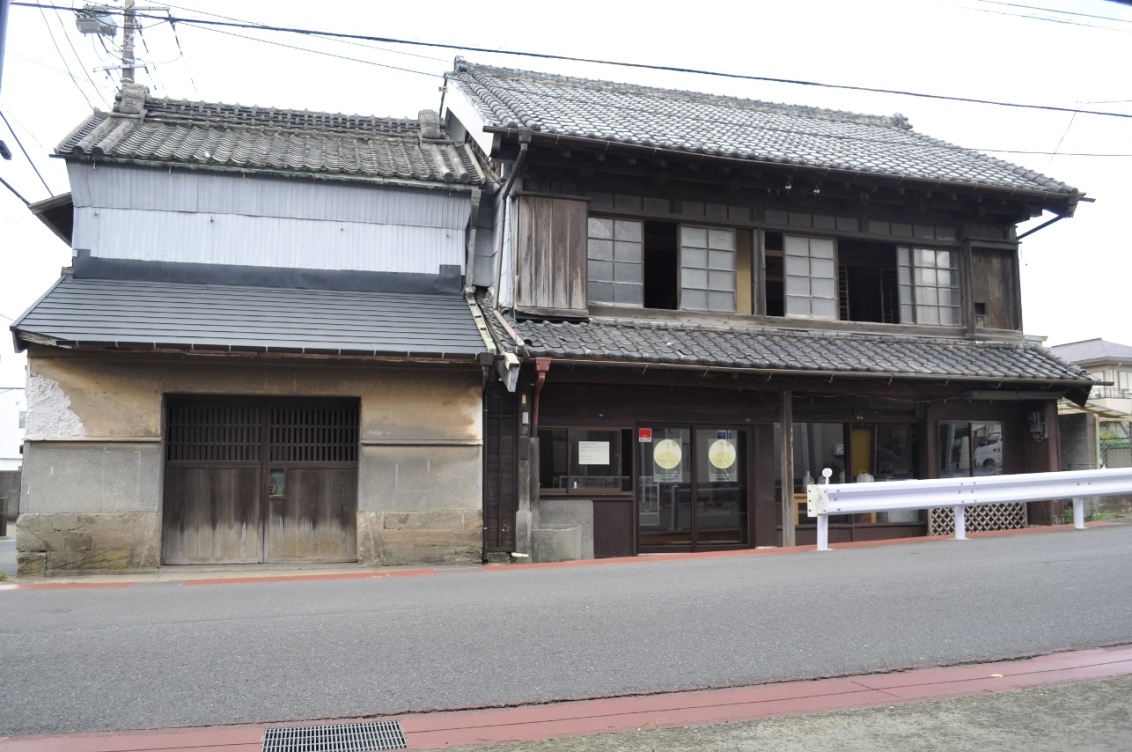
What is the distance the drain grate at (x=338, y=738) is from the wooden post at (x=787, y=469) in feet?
31.4

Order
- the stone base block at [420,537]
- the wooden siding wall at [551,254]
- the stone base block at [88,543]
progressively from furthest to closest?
the wooden siding wall at [551,254] < the stone base block at [420,537] < the stone base block at [88,543]

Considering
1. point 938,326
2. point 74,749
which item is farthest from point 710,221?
point 74,749

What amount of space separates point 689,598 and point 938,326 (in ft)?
30.8

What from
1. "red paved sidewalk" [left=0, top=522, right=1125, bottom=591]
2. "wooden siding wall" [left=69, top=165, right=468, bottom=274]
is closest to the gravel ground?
"red paved sidewalk" [left=0, top=522, right=1125, bottom=591]

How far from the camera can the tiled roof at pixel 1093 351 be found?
1471 inches

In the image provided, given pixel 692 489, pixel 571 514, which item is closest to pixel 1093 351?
pixel 692 489

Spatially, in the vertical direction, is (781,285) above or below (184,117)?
below

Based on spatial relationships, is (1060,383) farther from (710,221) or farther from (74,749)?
(74,749)

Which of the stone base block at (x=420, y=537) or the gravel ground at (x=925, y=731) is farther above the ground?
the stone base block at (x=420, y=537)

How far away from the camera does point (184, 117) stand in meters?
15.2

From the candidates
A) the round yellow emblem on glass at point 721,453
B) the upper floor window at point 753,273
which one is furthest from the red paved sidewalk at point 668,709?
the upper floor window at point 753,273

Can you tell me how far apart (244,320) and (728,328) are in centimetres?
710

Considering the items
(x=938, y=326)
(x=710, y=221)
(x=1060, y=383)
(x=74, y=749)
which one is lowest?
(x=74, y=749)

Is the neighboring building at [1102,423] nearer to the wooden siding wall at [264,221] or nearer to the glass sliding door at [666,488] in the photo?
the glass sliding door at [666,488]
